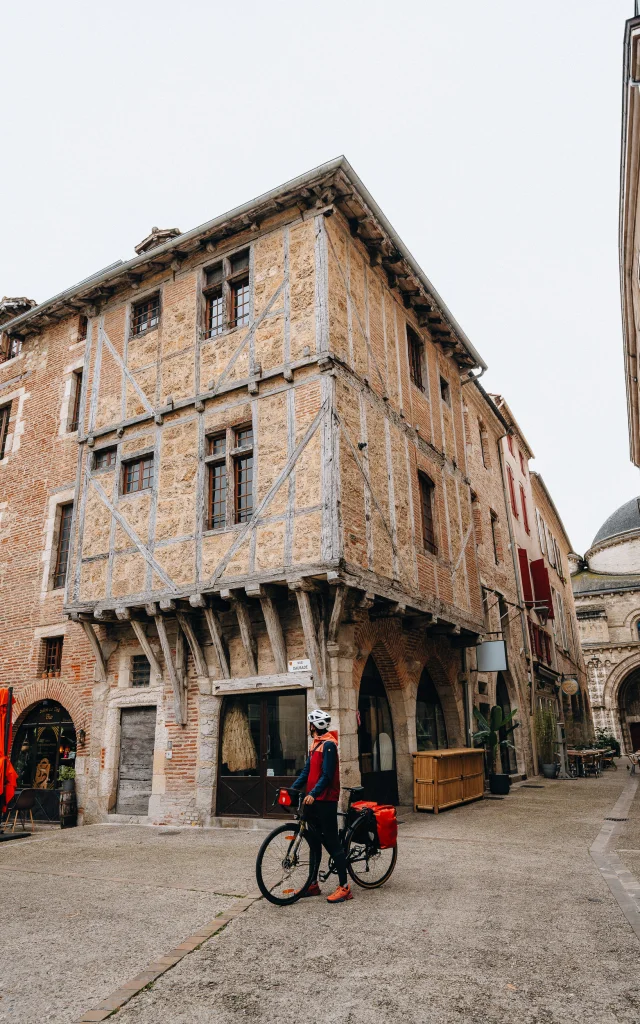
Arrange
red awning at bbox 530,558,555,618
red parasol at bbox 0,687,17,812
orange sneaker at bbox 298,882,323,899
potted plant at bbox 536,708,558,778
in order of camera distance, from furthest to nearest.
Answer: red awning at bbox 530,558,555,618, potted plant at bbox 536,708,558,778, red parasol at bbox 0,687,17,812, orange sneaker at bbox 298,882,323,899

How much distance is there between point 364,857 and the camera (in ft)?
18.8

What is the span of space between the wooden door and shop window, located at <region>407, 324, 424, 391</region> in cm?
820

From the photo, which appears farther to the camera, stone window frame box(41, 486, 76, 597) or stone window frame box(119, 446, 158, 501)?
stone window frame box(41, 486, 76, 597)

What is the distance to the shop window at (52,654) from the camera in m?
13.0

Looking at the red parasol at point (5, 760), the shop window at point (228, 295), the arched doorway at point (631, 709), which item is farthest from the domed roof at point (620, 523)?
the red parasol at point (5, 760)

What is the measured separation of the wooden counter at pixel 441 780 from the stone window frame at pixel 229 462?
16.5 feet

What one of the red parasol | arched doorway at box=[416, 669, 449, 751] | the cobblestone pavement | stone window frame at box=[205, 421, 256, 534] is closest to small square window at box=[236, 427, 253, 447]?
stone window frame at box=[205, 421, 256, 534]

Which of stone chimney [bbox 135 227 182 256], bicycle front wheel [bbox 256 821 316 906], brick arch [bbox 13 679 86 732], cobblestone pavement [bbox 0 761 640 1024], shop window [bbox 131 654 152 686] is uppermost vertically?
stone chimney [bbox 135 227 182 256]

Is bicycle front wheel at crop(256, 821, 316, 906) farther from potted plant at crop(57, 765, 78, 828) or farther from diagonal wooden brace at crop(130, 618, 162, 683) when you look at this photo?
potted plant at crop(57, 765, 78, 828)

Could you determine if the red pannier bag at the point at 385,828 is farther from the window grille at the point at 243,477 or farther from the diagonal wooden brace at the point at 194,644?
the window grille at the point at 243,477

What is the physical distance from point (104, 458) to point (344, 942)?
1019 cm

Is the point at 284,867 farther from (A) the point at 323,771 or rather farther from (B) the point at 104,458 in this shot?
(B) the point at 104,458

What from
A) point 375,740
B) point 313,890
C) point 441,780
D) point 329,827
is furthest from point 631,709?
point 329,827

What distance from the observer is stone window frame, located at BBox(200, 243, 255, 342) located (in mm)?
11655
